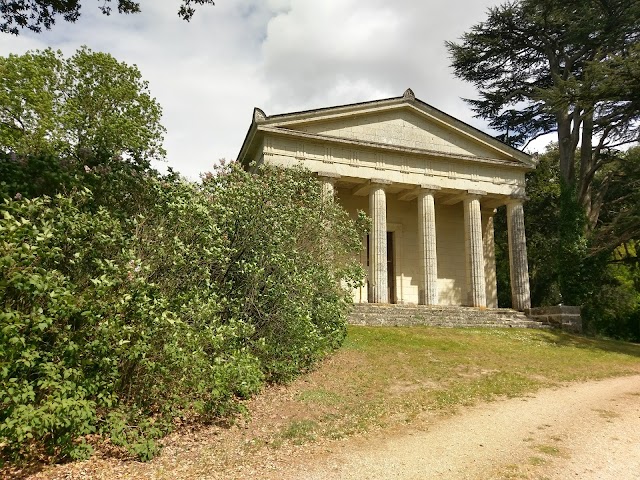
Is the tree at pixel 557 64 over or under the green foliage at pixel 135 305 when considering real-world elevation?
over

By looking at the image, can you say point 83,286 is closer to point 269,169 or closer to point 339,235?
point 269,169

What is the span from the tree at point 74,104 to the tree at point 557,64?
16.9 m

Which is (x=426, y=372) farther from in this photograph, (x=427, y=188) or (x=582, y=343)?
(x=427, y=188)

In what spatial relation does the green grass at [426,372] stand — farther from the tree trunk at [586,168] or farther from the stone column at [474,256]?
the tree trunk at [586,168]

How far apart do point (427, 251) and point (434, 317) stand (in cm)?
398

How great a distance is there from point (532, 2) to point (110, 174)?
23.5 m

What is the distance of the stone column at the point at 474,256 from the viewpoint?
885 inches

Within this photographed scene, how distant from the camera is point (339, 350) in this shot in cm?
1287

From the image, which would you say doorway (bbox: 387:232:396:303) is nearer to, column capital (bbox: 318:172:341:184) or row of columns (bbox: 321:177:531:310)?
row of columns (bbox: 321:177:531:310)

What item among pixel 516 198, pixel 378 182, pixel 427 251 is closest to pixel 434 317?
pixel 427 251

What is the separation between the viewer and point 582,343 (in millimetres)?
17484

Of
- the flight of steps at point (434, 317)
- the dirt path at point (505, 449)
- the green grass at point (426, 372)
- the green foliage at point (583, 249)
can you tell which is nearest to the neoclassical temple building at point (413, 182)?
the flight of steps at point (434, 317)

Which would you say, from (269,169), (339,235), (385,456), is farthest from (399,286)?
(385,456)

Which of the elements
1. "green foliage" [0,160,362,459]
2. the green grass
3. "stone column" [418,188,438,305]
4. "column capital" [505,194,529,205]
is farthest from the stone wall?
"green foliage" [0,160,362,459]
